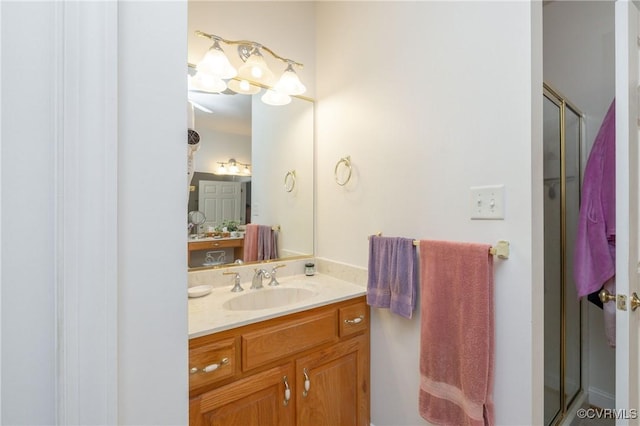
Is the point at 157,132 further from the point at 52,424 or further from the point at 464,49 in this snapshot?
the point at 464,49

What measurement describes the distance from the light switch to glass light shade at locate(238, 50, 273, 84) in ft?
4.15

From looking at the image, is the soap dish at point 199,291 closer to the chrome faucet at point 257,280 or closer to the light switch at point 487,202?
the chrome faucet at point 257,280

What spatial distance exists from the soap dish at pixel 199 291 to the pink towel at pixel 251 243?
0.29 meters

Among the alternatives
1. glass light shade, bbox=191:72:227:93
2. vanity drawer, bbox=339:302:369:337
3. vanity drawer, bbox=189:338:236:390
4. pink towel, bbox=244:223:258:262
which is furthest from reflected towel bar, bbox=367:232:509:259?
glass light shade, bbox=191:72:227:93

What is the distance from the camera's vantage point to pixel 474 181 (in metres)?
1.15

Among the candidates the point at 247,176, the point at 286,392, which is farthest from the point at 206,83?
the point at 286,392

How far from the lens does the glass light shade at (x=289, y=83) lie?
1.72 m

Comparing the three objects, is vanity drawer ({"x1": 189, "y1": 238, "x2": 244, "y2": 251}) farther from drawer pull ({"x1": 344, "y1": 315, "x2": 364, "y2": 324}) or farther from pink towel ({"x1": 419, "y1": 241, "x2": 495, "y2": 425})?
pink towel ({"x1": 419, "y1": 241, "x2": 495, "y2": 425})

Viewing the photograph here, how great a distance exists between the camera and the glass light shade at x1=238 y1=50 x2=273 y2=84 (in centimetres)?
161

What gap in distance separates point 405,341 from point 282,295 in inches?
26.8

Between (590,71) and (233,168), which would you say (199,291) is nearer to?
(233,168)

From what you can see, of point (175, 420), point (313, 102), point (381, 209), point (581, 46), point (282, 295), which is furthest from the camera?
point (313, 102)

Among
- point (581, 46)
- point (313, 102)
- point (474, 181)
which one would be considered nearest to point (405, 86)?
point (474, 181)

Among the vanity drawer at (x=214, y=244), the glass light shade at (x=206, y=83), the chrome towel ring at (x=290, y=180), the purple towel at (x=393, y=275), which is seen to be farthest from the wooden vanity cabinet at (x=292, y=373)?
the glass light shade at (x=206, y=83)
